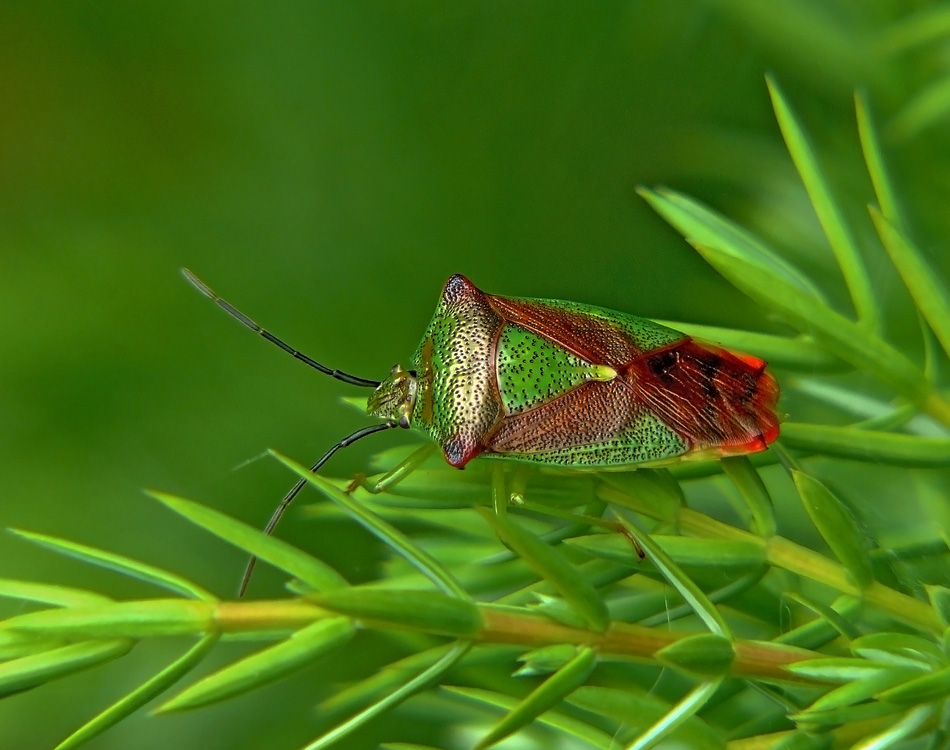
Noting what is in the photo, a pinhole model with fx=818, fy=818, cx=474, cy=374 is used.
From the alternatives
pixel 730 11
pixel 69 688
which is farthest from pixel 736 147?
pixel 69 688

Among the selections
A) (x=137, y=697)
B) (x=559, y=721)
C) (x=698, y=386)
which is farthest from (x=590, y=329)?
(x=137, y=697)

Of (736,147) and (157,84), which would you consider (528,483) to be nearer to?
(736,147)

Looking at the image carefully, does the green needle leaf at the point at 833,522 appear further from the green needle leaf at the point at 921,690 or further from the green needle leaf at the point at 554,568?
the green needle leaf at the point at 554,568

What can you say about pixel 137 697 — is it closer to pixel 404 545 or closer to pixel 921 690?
pixel 404 545

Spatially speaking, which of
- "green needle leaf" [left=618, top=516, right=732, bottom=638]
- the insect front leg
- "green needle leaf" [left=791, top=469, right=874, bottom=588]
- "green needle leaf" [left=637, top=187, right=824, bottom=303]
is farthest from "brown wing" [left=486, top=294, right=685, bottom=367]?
"green needle leaf" [left=618, top=516, right=732, bottom=638]

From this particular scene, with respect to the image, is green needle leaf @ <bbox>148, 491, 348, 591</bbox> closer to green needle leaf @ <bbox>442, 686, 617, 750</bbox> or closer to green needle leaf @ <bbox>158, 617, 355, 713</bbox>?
green needle leaf @ <bbox>158, 617, 355, 713</bbox>

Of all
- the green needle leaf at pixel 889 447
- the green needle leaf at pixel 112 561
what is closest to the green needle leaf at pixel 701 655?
the green needle leaf at pixel 889 447
